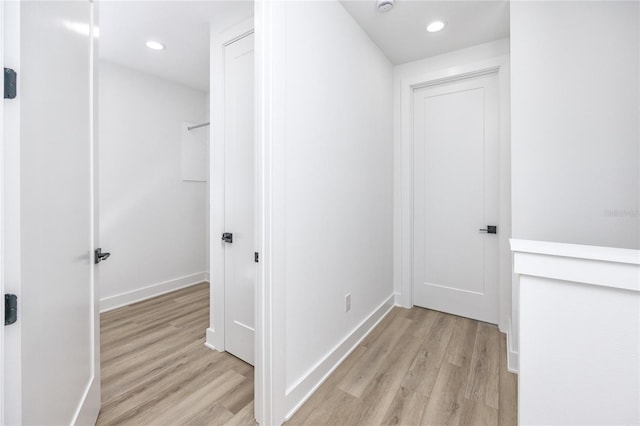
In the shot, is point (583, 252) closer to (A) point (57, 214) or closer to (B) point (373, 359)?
(B) point (373, 359)

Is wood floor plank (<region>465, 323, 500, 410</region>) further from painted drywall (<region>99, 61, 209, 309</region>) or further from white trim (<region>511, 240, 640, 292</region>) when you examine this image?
painted drywall (<region>99, 61, 209, 309</region>)

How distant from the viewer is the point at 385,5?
200cm

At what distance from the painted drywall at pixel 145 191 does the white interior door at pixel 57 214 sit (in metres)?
1.92

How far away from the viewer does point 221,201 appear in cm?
222

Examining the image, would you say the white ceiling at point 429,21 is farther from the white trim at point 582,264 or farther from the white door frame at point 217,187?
the white trim at point 582,264

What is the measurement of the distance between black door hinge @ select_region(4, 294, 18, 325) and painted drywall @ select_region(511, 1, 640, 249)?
7.58 feet

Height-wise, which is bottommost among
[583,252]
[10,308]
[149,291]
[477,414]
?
[477,414]

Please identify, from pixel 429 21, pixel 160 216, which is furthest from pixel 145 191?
pixel 429 21

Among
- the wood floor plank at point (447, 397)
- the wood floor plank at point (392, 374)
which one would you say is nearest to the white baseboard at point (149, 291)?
the wood floor plank at point (392, 374)

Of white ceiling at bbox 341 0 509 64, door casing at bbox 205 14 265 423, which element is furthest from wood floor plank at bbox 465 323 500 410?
white ceiling at bbox 341 0 509 64

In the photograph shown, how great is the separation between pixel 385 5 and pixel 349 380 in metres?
2.53

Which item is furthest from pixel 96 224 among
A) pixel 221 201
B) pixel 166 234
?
→ pixel 166 234

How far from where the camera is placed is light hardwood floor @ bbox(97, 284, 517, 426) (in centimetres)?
154

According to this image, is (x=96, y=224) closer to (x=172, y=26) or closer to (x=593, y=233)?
(x=172, y=26)
